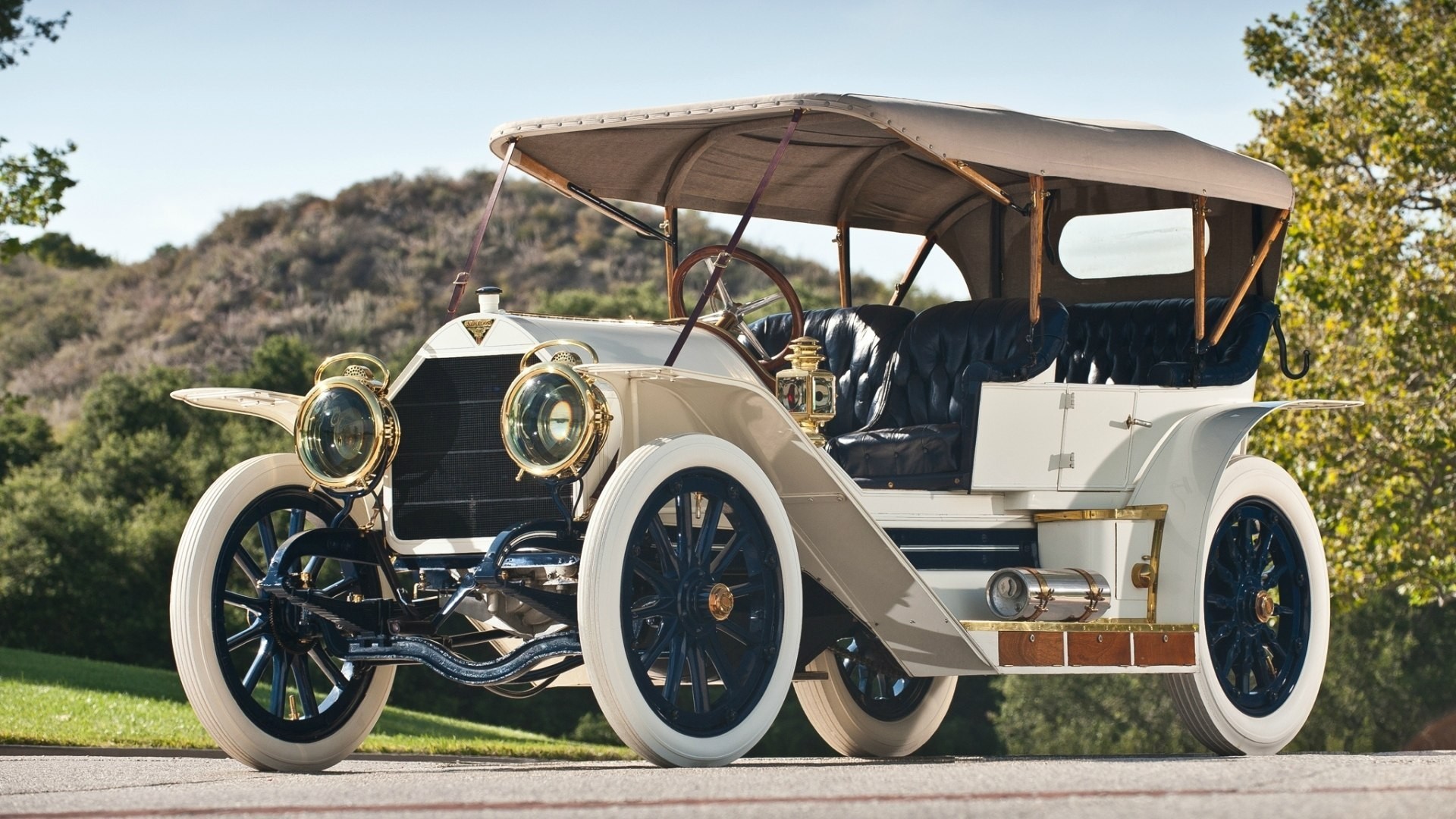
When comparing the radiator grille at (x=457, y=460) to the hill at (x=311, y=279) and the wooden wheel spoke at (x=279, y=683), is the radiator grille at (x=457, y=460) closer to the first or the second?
the wooden wheel spoke at (x=279, y=683)

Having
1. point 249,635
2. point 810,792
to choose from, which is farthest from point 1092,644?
point 249,635

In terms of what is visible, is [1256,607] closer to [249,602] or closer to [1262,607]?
[1262,607]

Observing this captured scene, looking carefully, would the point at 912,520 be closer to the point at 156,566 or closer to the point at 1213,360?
the point at 1213,360

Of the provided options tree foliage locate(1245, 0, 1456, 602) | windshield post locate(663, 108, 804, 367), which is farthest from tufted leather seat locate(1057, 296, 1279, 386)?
tree foliage locate(1245, 0, 1456, 602)

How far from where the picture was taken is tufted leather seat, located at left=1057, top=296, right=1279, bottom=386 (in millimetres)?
8383

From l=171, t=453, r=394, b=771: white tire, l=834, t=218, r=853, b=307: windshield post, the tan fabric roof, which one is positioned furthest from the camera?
l=834, t=218, r=853, b=307: windshield post

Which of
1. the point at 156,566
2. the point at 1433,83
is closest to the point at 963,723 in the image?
the point at 156,566

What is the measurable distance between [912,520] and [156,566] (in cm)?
2699

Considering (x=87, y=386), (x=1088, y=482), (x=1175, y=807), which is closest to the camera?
(x=1175, y=807)

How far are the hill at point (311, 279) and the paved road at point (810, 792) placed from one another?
160 feet

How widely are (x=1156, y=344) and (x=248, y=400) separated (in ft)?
15.0

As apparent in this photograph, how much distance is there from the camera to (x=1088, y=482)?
7.69 m

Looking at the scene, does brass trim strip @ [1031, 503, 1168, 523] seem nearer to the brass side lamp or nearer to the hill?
the brass side lamp

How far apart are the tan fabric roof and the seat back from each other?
2.12ft
